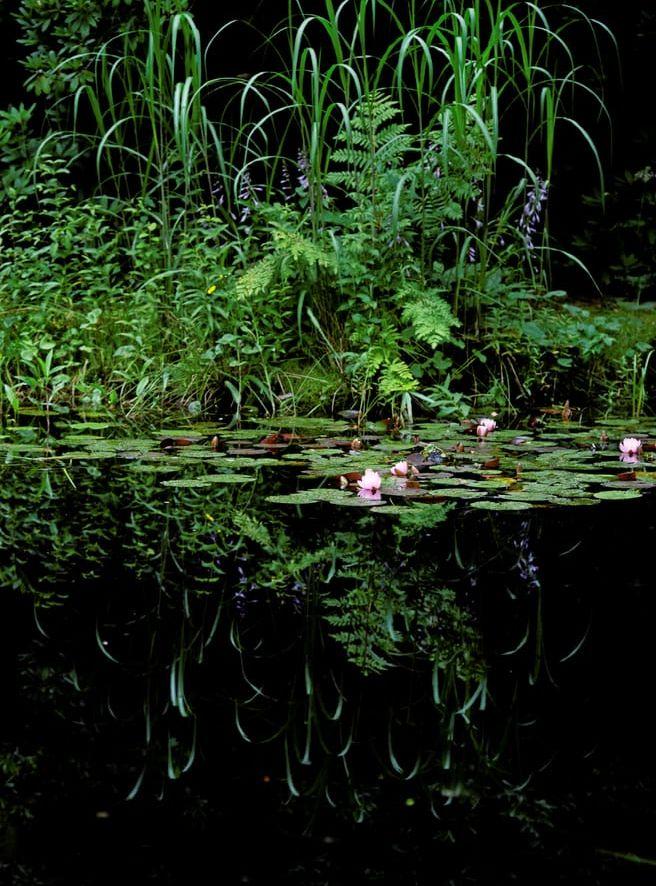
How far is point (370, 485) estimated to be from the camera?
323cm

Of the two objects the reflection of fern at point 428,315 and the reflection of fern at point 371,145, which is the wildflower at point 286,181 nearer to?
the reflection of fern at point 371,145

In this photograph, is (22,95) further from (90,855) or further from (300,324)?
(90,855)

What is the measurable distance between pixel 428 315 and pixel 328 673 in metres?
2.82

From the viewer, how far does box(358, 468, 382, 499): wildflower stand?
127 inches

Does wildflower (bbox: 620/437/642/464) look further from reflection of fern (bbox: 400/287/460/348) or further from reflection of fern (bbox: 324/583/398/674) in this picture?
reflection of fern (bbox: 324/583/398/674)

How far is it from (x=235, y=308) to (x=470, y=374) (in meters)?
1.13

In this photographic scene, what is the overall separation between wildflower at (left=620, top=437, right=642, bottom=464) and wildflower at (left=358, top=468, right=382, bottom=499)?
1.03m

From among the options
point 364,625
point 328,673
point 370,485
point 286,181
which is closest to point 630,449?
point 370,485

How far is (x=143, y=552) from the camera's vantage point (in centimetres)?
278

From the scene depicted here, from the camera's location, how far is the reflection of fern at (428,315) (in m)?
4.58

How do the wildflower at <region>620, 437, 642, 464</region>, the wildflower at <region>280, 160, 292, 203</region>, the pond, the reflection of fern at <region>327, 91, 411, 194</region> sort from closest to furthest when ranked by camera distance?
the pond < the wildflower at <region>620, 437, 642, 464</region> < the reflection of fern at <region>327, 91, 411, 194</region> < the wildflower at <region>280, 160, 292, 203</region>

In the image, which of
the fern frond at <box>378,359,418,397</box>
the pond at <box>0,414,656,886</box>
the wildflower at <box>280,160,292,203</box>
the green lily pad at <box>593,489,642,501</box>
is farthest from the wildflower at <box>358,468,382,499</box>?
the wildflower at <box>280,160,292,203</box>

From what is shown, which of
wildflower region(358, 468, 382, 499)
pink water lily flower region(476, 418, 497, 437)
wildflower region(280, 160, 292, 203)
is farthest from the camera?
wildflower region(280, 160, 292, 203)

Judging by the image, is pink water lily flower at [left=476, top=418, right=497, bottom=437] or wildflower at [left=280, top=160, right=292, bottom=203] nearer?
pink water lily flower at [left=476, top=418, right=497, bottom=437]
